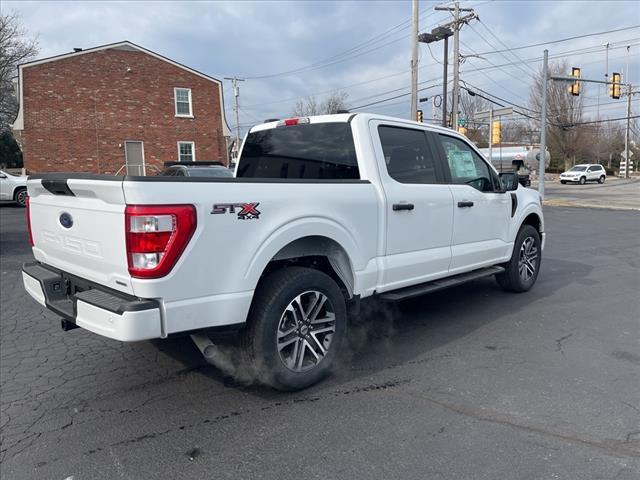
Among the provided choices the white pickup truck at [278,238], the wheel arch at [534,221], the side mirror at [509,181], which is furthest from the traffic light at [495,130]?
the white pickup truck at [278,238]

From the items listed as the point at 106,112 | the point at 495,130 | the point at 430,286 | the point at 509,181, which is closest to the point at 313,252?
the point at 430,286

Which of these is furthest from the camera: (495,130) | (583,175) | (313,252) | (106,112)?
(583,175)

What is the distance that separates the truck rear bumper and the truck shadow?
31.5 inches

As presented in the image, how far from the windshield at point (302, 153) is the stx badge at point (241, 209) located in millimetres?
1251

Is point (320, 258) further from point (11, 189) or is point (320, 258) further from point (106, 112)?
point (106, 112)

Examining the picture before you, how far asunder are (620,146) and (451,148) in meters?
79.6

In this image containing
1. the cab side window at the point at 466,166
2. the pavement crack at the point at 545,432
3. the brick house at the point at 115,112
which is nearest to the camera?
the pavement crack at the point at 545,432

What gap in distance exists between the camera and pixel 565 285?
6.65 m

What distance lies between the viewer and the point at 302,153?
4.46m

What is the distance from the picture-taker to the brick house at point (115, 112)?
23469 millimetres

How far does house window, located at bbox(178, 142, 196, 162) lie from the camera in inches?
1061

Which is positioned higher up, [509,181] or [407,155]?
[407,155]

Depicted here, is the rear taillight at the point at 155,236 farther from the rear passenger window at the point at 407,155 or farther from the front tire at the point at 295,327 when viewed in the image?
the rear passenger window at the point at 407,155

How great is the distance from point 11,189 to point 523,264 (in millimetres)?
18861
